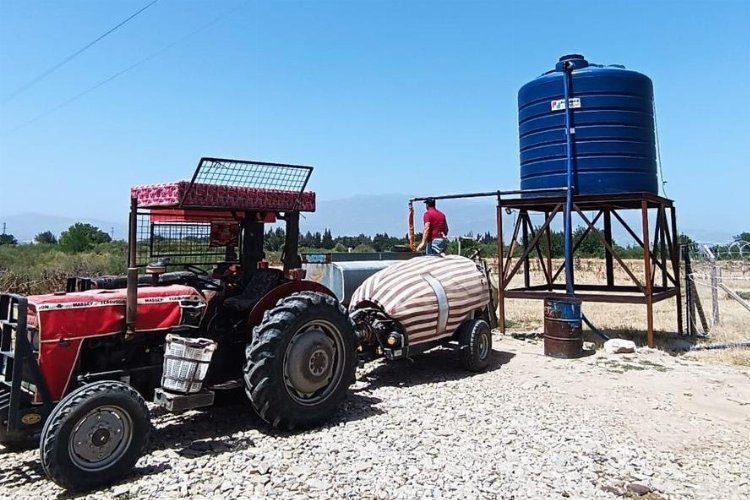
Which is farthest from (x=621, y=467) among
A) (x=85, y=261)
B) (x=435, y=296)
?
(x=85, y=261)

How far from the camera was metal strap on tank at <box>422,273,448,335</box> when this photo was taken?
27.2 ft

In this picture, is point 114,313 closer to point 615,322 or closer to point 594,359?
point 594,359

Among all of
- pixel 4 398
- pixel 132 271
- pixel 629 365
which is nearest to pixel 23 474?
pixel 4 398

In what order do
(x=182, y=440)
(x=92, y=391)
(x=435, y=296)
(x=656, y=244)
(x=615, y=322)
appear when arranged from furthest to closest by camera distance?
(x=615, y=322)
(x=656, y=244)
(x=435, y=296)
(x=182, y=440)
(x=92, y=391)

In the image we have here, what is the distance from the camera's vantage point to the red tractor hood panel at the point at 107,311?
4.70 meters

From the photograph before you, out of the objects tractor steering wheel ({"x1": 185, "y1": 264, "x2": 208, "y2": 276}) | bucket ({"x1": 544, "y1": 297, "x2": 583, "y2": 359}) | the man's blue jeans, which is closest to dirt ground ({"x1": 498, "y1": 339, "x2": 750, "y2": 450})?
bucket ({"x1": 544, "y1": 297, "x2": 583, "y2": 359})

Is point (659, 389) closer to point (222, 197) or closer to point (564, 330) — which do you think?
point (564, 330)

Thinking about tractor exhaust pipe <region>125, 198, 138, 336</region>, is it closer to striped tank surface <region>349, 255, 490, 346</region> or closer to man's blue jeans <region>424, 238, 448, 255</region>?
striped tank surface <region>349, 255, 490, 346</region>

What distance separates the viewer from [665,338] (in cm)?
1169

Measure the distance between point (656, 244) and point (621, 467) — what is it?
9.00 metres

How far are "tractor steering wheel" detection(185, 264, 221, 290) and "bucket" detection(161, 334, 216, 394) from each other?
95cm

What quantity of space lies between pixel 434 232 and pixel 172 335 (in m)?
5.90

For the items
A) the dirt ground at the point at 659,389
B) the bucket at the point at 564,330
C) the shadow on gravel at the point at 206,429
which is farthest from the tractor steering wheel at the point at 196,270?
the bucket at the point at 564,330

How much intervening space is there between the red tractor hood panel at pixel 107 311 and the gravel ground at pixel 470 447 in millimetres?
1091
